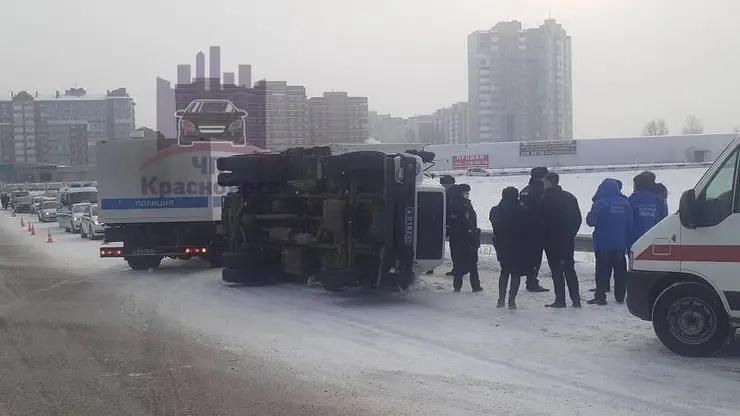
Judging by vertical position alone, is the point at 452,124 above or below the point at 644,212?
above

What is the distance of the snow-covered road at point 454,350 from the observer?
660cm

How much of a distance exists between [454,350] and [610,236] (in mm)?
3831

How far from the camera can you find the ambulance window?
7758mm

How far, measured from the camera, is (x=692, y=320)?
8.01 metres

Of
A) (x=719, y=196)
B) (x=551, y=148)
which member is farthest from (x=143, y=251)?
(x=551, y=148)

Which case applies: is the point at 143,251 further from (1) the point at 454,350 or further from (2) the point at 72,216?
(2) the point at 72,216

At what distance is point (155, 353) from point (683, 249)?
239 inches

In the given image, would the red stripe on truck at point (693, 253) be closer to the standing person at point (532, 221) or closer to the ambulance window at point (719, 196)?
the ambulance window at point (719, 196)

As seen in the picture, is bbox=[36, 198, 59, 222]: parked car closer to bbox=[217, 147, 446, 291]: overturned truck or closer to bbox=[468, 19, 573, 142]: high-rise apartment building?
bbox=[217, 147, 446, 291]: overturned truck

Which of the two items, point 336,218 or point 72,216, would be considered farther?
point 72,216

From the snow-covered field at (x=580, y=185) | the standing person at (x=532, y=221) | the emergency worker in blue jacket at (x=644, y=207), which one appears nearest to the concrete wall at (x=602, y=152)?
the snow-covered field at (x=580, y=185)

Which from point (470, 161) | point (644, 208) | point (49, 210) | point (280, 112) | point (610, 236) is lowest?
point (49, 210)

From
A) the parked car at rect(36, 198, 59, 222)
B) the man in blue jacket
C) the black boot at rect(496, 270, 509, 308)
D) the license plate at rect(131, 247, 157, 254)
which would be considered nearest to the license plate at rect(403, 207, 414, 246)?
the black boot at rect(496, 270, 509, 308)

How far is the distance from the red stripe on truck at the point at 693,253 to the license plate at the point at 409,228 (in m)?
4.10
